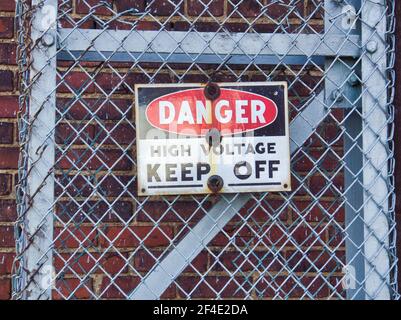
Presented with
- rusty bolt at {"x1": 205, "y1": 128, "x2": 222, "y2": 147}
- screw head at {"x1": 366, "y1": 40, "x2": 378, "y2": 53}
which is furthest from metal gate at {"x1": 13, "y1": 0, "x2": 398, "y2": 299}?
rusty bolt at {"x1": 205, "y1": 128, "x2": 222, "y2": 147}

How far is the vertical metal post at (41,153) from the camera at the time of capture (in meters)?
2.25

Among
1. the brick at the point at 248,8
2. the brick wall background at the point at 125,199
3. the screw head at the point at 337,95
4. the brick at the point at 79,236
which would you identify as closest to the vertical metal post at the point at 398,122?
the brick wall background at the point at 125,199

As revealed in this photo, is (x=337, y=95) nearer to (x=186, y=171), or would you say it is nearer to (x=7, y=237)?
(x=186, y=171)

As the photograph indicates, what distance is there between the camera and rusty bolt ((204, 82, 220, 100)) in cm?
237

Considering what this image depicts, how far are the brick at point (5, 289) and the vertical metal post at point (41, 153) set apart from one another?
691 mm

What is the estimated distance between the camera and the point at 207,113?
7.79ft

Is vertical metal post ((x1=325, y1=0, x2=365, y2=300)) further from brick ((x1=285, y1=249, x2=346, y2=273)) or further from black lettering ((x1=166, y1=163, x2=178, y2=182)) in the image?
black lettering ((x1=166, y1=163, x2=178, y2=182))

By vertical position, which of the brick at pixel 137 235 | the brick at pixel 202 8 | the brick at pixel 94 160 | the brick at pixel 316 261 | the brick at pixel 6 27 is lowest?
the brick at pixel 316 261

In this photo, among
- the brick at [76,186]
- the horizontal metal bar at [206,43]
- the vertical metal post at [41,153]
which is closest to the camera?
the vertical metal post at [41,153]

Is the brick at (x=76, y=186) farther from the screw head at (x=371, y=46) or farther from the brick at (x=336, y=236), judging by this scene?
the screw head at (x=371, y=46)

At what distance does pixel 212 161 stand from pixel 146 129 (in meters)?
0.23

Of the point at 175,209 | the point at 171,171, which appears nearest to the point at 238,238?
the point at 175,209
